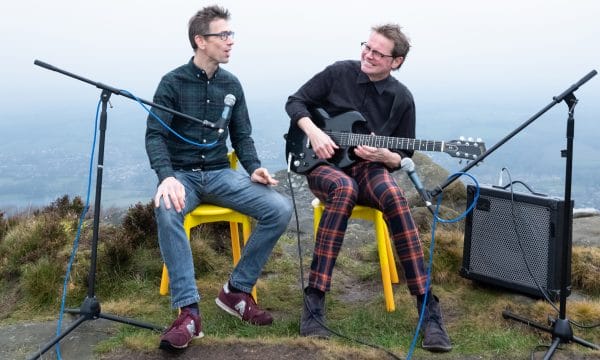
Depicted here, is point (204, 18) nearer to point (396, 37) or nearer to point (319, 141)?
point (319, 141)

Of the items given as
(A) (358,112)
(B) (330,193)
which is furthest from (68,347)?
(A) (358,112)

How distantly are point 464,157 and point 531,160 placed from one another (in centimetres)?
5800

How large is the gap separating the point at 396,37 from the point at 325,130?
689 millimetres

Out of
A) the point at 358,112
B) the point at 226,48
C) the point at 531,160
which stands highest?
the point at 226,48

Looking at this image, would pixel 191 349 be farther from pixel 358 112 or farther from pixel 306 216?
pixel 306 216

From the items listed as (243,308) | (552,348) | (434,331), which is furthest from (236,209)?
(552,348)

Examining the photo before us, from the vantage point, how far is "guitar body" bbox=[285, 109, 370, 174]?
336cm

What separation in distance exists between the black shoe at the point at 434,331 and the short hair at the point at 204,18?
1.95 m

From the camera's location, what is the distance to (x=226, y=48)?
10.5 feet

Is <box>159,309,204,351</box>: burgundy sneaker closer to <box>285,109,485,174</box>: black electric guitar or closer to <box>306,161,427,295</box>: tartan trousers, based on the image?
<box>306,161,427,295</box>: tartan trousers

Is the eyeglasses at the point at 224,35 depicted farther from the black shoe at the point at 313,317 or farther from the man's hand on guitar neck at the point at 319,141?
the black shoe at the point at 313,317

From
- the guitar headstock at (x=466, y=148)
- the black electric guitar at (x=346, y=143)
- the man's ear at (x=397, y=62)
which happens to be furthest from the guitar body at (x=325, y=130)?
the guitar headstock at (x=466, y=148)

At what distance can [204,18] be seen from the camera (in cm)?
320

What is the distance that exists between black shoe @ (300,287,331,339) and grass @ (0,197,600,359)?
71 millimetres
